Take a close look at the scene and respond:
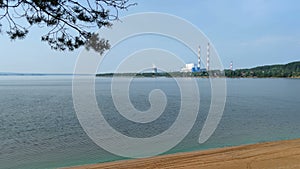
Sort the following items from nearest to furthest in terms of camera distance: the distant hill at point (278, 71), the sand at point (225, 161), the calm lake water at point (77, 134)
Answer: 1. the sand at point (225, 161)
2. the calm lake water at point (77, 134)
3. the distant hill at point (278, 71)

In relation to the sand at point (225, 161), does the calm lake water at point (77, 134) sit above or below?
below

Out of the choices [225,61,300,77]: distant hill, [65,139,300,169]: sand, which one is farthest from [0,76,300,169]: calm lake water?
[225,61,300,77]: distant hill

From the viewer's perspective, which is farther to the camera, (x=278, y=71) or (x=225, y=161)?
(x=278, y=71)

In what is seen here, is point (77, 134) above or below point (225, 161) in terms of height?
below

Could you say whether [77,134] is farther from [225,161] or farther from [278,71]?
[278,71]

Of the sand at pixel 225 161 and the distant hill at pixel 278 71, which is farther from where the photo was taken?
the distant hill at pixel 278 71

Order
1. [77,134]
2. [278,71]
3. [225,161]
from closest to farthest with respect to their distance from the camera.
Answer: [225,161]
[77,134]
[278,71]

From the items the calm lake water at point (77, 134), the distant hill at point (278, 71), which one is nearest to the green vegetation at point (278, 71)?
the distant hill at point (278, 71)

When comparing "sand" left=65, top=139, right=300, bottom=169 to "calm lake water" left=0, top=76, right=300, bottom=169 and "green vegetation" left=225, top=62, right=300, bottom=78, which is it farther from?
"green vegetation" left=225, top=62, right=300, bottom=78

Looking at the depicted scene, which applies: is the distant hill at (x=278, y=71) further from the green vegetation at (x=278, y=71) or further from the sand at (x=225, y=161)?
the sand at (x=225, y=161)

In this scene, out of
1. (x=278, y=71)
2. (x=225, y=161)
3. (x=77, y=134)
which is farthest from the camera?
(x=278, y=71)

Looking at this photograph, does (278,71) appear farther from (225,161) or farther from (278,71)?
(225,161)

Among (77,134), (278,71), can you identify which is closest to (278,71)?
(278,71)

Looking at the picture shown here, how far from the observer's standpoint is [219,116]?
10914 mm
